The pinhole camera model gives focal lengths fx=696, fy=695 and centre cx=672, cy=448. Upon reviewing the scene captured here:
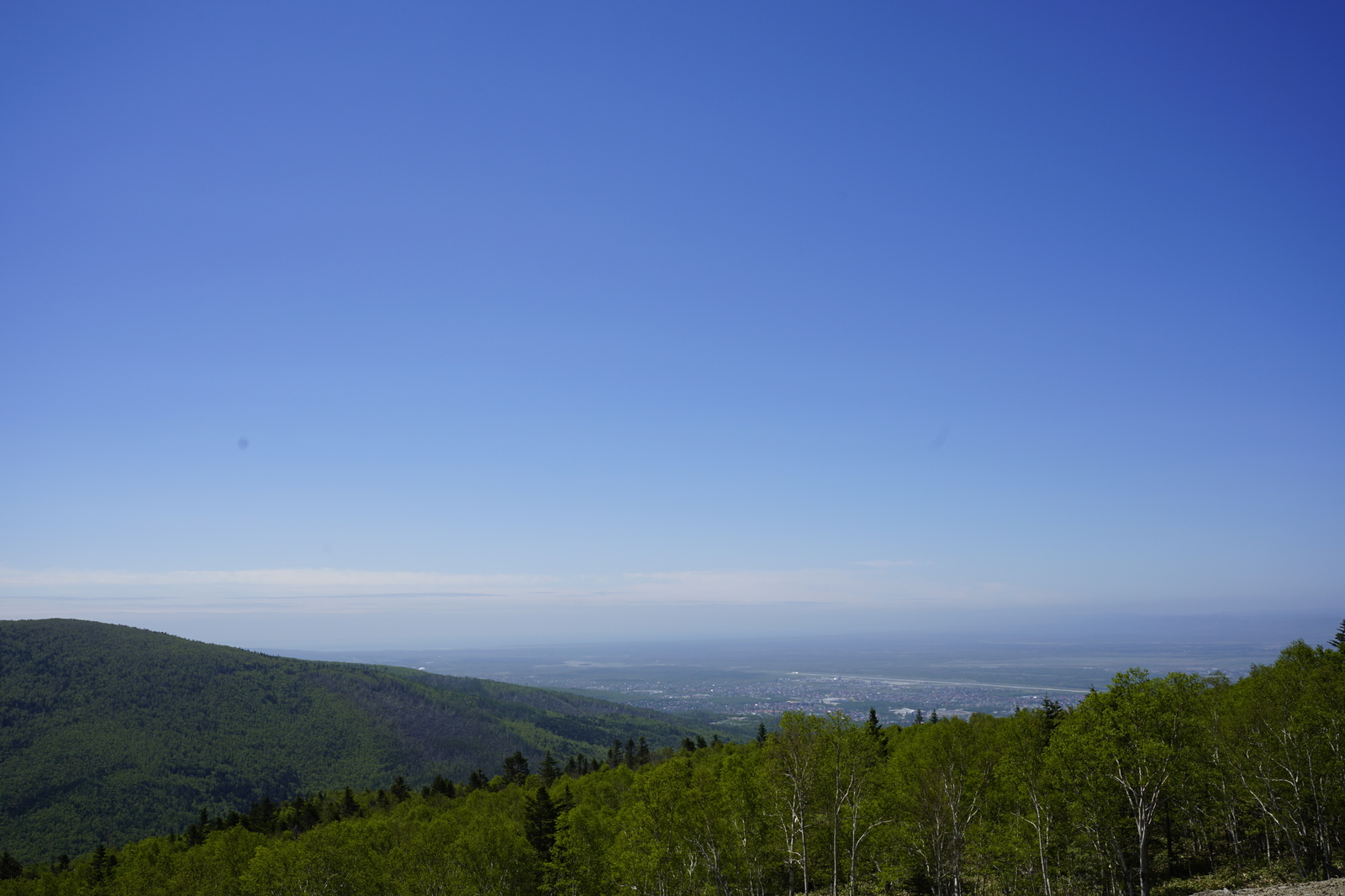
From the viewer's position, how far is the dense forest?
32.2 m

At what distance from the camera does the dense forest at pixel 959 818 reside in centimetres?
3216

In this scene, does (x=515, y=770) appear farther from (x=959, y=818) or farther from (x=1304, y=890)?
(x=1304, y=890)

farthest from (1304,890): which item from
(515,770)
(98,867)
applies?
(98,867)

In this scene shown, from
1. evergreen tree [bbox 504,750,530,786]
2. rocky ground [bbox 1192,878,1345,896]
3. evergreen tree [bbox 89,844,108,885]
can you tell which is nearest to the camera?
rocky ground [bbox 1192,878,1345,896]

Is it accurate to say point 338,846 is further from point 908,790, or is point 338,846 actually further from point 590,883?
point 908,790

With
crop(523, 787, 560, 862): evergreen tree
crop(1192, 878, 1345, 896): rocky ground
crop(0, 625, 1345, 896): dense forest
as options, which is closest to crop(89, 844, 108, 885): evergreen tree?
crop(0, 625, 1345, 896): dense forest

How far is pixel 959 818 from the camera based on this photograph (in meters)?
43.1

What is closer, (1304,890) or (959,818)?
(1304,890)

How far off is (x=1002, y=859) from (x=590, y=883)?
25030 millimetres

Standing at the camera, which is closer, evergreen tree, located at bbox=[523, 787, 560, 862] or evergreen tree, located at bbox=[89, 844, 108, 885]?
evergreen tree, located at bbox=[523, 787, 560, 862]

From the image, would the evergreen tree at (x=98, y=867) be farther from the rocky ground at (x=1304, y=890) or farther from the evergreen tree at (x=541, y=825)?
the rocky ground at (x=1304, y=890)

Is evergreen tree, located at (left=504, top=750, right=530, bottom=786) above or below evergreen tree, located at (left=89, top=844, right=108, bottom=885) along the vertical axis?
above

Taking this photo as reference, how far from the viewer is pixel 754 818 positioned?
38625mm

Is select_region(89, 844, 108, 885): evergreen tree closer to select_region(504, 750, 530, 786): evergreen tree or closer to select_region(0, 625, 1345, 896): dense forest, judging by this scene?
select_region(0, 625, 1345, 896): dense forest
